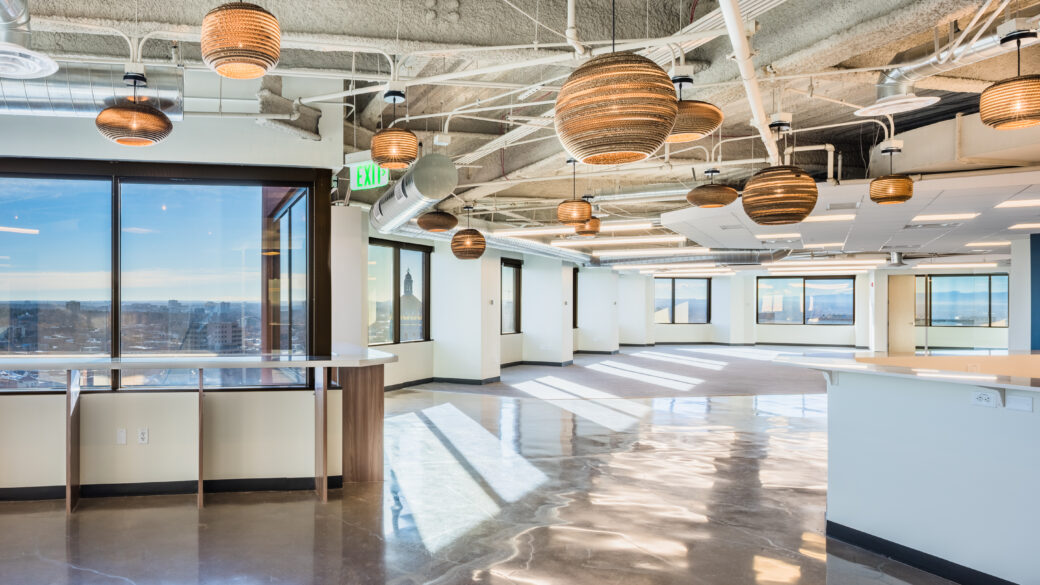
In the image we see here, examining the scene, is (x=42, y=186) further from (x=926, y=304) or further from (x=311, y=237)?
(x=926, y=304)

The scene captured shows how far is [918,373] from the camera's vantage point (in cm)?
379

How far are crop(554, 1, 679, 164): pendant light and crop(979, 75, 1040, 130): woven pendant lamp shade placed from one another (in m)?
2.34

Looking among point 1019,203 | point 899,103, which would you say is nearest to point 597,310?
point 1019,203

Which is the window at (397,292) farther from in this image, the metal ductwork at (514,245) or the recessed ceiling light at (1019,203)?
the recessed ceiling light at (1019,203)

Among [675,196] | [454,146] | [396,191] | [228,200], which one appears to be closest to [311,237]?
[228,200]

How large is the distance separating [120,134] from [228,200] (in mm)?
2293

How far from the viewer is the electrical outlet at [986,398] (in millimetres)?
3561

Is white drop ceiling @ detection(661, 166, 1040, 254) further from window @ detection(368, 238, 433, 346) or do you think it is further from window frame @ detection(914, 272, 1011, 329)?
window frame @ detection(914, 272, 1011, 329)

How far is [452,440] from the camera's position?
725 centimetres

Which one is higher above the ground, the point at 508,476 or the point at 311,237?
the point at 311,237

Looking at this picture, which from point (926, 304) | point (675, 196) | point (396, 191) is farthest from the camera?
point (926, 304)

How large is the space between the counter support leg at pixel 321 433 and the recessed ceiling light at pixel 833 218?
710 centimetres

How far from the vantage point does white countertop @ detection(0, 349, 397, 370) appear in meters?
4.67

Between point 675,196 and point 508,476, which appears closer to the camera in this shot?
point 508,476
